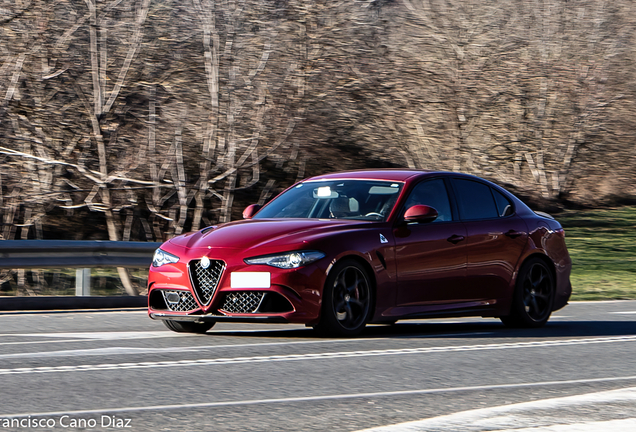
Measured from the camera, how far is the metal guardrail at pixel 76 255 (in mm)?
12547

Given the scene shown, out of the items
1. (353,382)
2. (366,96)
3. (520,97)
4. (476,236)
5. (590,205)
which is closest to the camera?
(353,382)

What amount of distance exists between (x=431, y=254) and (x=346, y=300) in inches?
44.6

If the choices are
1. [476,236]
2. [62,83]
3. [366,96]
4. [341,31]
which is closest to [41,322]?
[476,236]

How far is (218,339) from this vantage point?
9070mm

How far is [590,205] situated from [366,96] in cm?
1112

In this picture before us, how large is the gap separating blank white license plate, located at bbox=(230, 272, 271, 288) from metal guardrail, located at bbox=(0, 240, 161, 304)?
433 cm

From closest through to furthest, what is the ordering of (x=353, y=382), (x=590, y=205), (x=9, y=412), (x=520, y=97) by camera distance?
(x=9, y=412), (x=353, y=382), (x=520, y=97), (x=590, y=205)

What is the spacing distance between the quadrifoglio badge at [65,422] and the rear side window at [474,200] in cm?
553

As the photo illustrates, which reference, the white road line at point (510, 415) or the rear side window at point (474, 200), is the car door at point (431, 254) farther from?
the white road line at point (510, 415)

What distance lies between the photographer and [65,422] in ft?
17.5

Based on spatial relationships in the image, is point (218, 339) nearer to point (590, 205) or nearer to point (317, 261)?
point (317, 261)

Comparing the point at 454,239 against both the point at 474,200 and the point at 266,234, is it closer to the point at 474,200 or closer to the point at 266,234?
the point at 474,200

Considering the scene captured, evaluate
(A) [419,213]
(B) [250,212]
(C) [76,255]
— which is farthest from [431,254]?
(C) [76,255]

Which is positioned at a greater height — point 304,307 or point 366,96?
point 366,96
